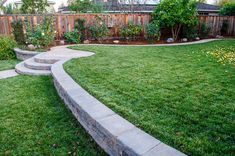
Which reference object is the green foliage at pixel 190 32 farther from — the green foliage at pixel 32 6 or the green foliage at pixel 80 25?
the green foliage at pixel 32 6

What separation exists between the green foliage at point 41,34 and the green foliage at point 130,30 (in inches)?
130

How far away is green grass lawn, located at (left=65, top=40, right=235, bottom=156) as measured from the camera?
2693mm

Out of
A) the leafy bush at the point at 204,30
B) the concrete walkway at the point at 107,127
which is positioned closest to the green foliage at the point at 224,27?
the leafy bush at the point at 204,30

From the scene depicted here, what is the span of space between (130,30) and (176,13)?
221cm

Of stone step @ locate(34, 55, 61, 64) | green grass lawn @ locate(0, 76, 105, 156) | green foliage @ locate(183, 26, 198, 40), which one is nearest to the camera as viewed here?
green grass lawn @ locate(0, 76, 105, 156)

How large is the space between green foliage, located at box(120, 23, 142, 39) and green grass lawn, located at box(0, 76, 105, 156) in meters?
6.70

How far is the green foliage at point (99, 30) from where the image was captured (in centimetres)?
1088

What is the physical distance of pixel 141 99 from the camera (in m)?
3.75

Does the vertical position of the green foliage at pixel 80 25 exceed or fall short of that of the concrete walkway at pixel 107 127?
it exceeds it

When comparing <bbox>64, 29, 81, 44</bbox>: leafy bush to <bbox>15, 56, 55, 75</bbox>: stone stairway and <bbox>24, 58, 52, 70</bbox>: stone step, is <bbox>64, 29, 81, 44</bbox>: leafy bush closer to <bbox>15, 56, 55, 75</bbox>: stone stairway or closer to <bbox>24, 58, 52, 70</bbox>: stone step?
<bbox>15, 56, 55, 75</bbox>: stone stairway

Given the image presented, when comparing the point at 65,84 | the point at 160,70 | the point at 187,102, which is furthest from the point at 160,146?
the point at 160,70

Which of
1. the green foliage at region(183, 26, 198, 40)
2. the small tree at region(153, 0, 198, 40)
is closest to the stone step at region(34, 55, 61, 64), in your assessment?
the small tree at region(153, 0, 198, 40)

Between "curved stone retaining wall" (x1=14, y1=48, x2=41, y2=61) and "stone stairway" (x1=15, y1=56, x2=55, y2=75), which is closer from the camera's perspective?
"stone stairway" (x1=15, y1=56, x2=55, y2=75)

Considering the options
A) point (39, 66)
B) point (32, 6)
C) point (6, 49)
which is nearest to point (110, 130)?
point (39, 66)
